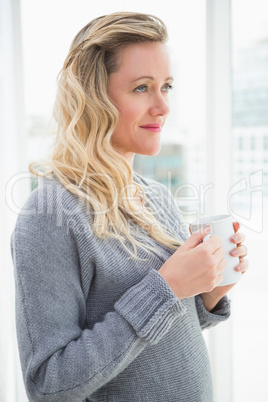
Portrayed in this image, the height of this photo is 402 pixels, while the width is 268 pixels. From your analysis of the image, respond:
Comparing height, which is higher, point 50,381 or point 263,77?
point 263,77

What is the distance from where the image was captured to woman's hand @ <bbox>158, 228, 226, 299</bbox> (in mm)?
753

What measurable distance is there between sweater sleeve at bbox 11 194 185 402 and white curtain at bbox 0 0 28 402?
27.2 inches

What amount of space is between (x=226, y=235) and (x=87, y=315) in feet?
1.12

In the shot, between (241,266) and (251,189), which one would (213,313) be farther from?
(251,189)

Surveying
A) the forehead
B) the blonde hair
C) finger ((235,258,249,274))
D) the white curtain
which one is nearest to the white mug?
finger ((235,258,249,274))

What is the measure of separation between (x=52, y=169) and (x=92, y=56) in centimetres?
30

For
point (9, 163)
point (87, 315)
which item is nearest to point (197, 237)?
point (87, 315)

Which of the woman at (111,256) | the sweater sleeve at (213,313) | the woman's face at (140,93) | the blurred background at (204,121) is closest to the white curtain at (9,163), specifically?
the blurred background at (204,121)

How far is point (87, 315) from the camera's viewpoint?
81 cm

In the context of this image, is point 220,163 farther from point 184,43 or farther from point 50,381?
point 50,381

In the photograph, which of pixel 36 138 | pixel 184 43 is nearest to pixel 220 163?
pixel 184 43

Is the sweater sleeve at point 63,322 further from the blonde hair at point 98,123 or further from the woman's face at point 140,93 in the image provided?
the woman's face at point 140,93

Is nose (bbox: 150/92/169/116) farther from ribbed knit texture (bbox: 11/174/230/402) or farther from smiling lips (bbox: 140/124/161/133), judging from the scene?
ribbed knit texture (bbox: 11/174/230/402)

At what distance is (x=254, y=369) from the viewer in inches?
62.8
